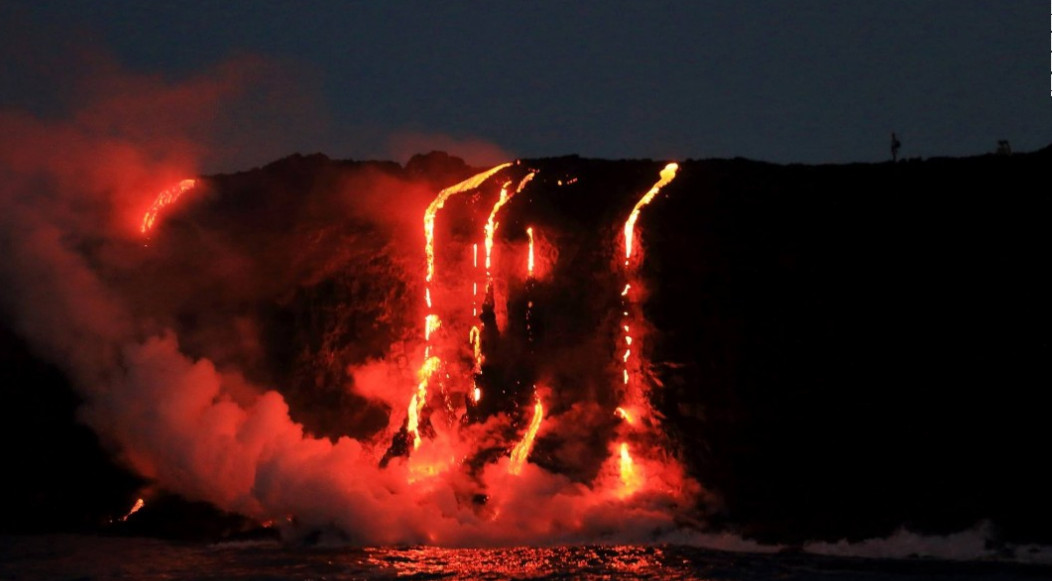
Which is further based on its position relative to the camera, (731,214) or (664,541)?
(731,214)

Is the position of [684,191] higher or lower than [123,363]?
higher

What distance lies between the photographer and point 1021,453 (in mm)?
18234

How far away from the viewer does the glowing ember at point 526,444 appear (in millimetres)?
19703

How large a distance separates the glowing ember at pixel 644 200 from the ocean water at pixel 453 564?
5.16 m

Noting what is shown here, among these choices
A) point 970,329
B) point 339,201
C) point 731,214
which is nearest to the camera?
point 970,329

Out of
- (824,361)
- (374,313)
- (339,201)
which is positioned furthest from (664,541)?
(339,201)

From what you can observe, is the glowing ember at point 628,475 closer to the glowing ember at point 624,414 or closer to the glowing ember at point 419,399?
the glowing ember at point 624,414

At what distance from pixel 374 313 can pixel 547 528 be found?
5.29 meters

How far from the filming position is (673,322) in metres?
19.9

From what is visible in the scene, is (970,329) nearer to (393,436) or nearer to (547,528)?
(547,528)

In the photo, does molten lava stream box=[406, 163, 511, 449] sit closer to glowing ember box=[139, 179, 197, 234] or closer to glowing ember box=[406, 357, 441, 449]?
glowing ember box=[406, 357, 441, 449]

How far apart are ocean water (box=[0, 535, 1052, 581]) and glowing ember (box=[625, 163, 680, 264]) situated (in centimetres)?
516

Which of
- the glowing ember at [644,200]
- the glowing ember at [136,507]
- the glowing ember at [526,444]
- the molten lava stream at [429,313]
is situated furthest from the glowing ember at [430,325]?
the glowing ember at [136,507]

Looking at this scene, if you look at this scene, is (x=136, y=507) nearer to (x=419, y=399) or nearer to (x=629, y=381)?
(x=419, y=399)
